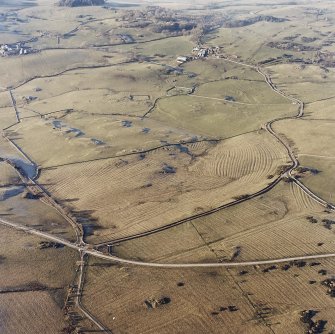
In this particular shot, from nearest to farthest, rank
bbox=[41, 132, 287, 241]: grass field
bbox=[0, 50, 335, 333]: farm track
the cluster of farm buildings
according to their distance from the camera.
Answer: bbox=[0, 50, 335, 333]: farm track, bbox=[41, 132, 287, 241]: grass field, the cluster of farm buildings

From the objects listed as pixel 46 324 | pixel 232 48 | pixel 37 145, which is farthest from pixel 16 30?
pixel 46 324

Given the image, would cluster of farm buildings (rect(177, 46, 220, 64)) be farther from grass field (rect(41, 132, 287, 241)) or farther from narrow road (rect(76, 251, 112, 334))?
narrow road (rect(76, 251, 112, 334))

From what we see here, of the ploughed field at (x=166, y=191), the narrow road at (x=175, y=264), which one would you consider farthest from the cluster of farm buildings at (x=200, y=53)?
the narrow road at (x=175, y=264)

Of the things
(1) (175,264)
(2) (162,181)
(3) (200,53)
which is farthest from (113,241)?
(3) (200,53)

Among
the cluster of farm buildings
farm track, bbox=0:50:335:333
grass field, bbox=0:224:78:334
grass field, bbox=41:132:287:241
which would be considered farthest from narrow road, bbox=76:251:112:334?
the cluster of farm buildings

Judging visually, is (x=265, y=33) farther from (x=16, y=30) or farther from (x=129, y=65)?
(x=16, y=30)

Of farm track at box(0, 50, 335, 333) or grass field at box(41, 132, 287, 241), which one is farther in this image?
grass field at box(41, 132, 287, 241)

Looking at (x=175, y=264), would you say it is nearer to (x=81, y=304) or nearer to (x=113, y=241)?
(x=113, y=241)

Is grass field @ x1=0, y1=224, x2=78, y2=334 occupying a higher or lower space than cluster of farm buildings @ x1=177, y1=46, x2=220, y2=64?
lower
